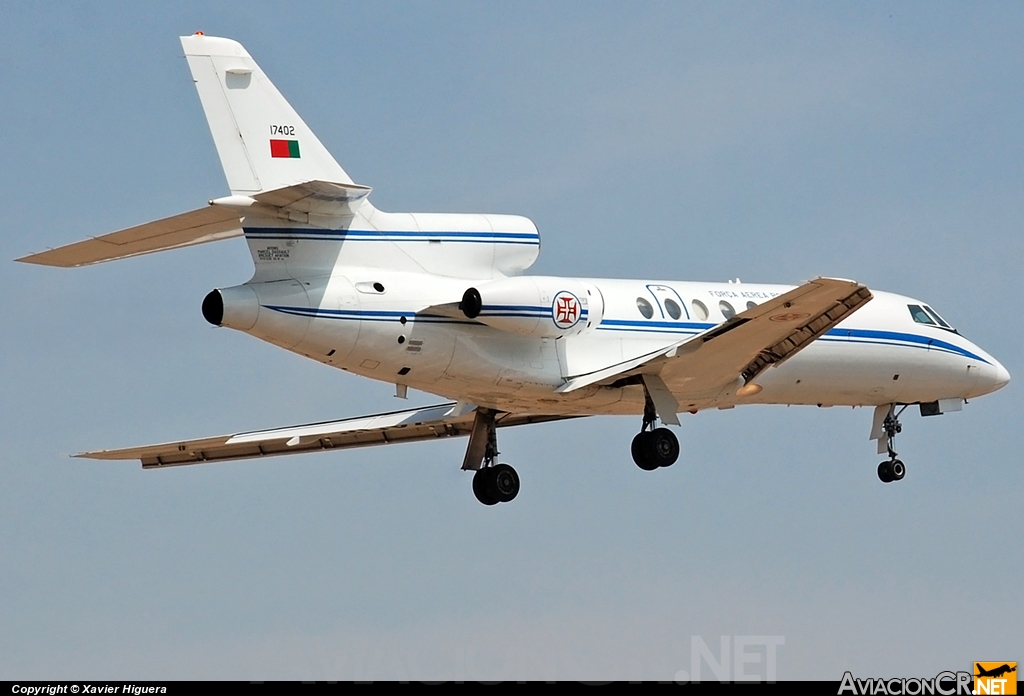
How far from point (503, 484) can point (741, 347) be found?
15.3 feet

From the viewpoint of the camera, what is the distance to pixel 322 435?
1210 inches

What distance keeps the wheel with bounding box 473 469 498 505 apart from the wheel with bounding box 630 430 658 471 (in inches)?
103

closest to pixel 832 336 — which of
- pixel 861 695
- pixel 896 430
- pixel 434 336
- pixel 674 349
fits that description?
pixel 896 430

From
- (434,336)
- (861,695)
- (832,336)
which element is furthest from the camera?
(832,336)

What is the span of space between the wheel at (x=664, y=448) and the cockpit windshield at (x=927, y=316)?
279 inches

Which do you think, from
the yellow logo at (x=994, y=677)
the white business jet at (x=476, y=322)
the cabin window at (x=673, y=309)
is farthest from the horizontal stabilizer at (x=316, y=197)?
the yellow logo at (x=994, y=677)

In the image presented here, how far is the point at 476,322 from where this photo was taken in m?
25.9

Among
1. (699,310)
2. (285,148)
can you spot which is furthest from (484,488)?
(285,148)

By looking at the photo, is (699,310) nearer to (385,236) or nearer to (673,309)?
(673,309)

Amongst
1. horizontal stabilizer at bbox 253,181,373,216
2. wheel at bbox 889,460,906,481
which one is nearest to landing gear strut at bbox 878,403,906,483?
wheel at bbox 889,460,906,481

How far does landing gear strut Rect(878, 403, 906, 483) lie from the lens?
32.0 m

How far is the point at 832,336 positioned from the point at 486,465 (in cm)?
679

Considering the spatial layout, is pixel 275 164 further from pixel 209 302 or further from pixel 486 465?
pixel 486 465

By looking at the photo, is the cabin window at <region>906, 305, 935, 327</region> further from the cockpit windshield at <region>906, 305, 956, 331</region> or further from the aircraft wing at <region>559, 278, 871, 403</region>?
the aircraft wing at <region>559, 278, 871, 403</region>
